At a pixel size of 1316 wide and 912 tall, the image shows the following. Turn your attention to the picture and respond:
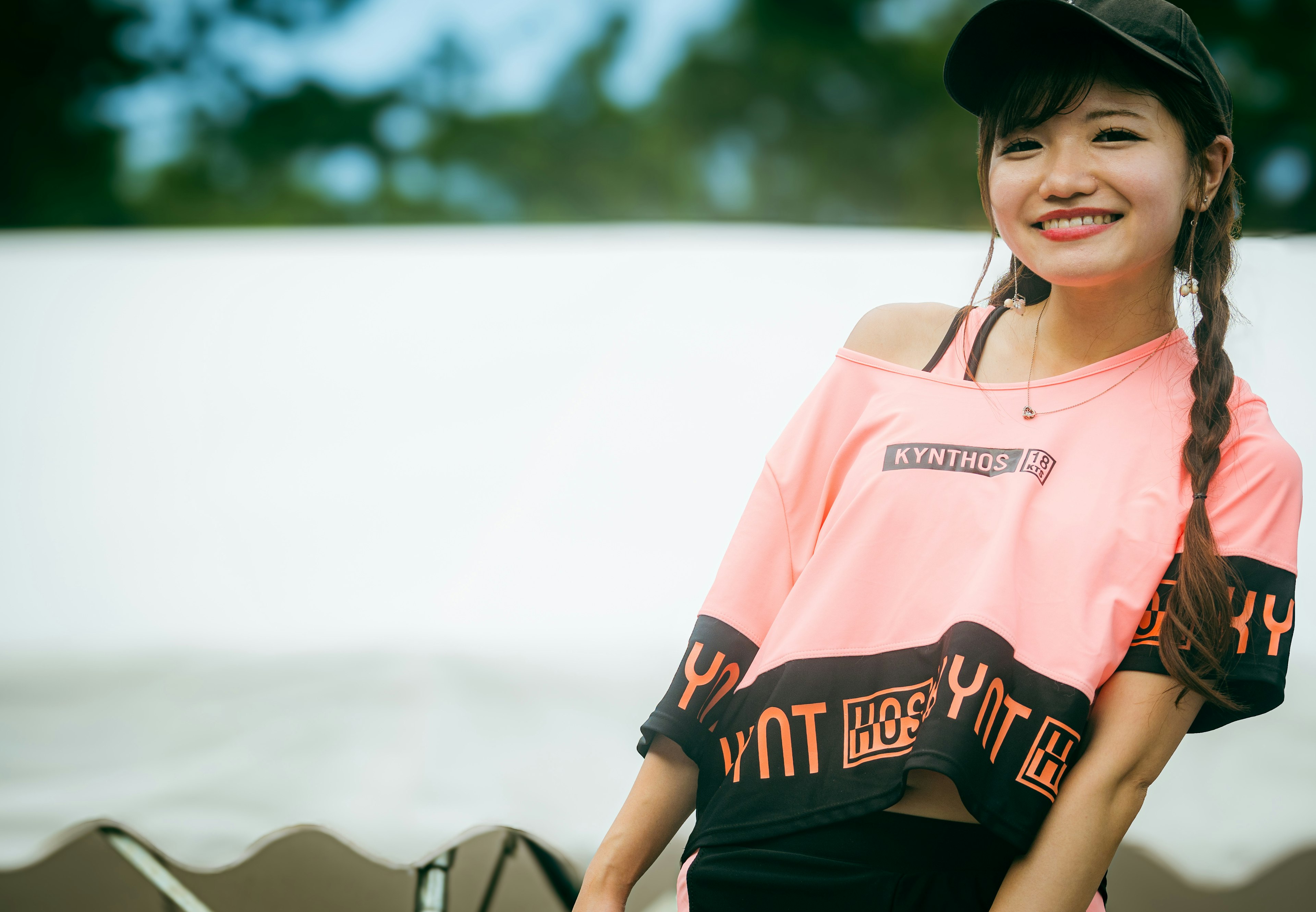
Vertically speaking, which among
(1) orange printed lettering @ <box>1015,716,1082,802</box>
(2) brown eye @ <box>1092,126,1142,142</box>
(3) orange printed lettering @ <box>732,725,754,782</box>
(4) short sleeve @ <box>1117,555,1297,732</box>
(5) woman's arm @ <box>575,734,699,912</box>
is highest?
(2) brown eye @ <box>1092,126,1142,142</box>

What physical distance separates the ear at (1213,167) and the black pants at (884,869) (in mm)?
532

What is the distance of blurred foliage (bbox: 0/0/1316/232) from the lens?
406 centimetres

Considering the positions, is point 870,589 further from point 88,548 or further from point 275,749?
point 88,548

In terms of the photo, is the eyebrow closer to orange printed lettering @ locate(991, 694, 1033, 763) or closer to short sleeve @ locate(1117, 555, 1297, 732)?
short sleeve @ locate(1117, 555, 1297, 732)

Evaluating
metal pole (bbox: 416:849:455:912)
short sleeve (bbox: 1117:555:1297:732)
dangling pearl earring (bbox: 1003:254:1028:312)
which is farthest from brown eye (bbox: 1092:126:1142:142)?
metal pole (bbox: 416:849:455:912)

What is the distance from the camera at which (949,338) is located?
94 centimetres

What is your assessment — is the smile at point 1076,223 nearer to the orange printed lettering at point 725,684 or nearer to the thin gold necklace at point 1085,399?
the thin gold necklace at point 1085,399

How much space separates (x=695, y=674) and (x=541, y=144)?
381 cm

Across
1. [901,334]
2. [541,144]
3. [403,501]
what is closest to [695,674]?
[901,334]

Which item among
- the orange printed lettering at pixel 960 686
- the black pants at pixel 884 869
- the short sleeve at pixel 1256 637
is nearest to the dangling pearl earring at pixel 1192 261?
the short sleeve at pixel 1256 637

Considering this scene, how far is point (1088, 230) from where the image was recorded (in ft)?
2.61

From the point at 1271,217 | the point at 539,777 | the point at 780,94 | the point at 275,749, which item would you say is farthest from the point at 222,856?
the point at 780,94

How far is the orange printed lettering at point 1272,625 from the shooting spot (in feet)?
2.37

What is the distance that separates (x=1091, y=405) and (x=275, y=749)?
3.18 ft
